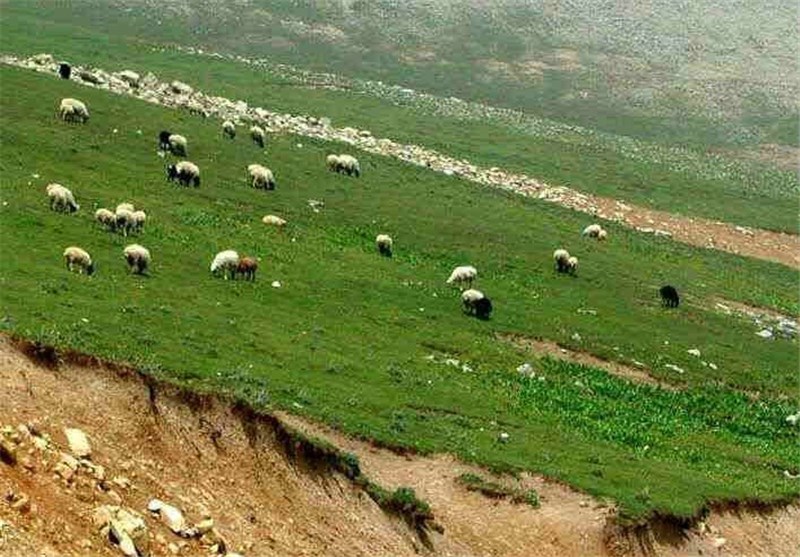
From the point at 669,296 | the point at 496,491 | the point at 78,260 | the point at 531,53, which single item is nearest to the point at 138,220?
the point at 78,260

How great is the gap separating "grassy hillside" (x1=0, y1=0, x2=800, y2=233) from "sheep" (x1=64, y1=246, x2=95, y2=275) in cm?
5880

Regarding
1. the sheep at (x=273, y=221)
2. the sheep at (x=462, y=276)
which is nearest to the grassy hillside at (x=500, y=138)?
the sheep at (x=462, y=276)

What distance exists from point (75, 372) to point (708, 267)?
2269 inches

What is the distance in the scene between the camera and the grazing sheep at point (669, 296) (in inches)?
2389

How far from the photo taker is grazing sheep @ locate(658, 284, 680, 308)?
199 ft

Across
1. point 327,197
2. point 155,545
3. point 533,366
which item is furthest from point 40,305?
point 327,197

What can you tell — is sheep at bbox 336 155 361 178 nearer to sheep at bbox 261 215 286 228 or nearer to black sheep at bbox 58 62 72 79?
sheep at bbox 261 215 286 228

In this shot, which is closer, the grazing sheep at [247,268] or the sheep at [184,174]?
the grazing sheep at [247,268]

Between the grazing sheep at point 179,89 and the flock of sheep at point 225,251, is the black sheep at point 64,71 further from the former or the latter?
the flock of sheep at point 225,251

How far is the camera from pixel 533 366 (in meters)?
44.2

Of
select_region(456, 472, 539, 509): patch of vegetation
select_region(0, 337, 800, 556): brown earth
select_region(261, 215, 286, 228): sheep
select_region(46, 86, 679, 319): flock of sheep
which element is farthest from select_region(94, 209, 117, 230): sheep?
select_region(456, 472, 539, 509): patch of vegetation

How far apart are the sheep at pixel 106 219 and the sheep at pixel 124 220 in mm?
111

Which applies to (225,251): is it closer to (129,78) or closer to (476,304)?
(476,304)

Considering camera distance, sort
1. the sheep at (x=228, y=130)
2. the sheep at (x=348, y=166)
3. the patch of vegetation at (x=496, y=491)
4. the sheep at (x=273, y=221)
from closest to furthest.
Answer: the patch of vegetation at (x=496, y=491) < the sheep at (x=273, y=221) < the sheep at (x=228, y=130) < the sheep at (x=348, y=166)
